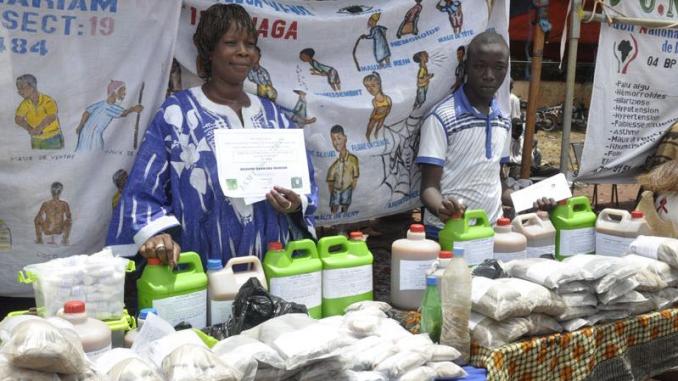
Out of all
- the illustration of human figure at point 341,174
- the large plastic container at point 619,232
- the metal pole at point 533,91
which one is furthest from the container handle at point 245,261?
the metal pole at point 533,91

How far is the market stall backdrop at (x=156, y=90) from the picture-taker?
8.79ft

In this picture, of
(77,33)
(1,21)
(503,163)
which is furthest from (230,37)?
(503,163)

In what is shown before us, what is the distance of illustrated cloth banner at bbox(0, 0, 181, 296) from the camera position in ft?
8.66

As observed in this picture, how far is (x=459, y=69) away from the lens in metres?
3.77

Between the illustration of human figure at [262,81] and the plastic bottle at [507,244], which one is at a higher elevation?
the illustration of human figure at [262,81]

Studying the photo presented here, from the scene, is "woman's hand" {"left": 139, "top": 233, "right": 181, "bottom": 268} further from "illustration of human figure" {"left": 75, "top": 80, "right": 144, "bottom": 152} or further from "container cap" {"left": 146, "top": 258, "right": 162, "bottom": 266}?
"illustration of human figure" {"left": 75, "top": 80, "right": 144, "bottom": 152}

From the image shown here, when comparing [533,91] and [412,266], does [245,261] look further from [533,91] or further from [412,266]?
[533,91]

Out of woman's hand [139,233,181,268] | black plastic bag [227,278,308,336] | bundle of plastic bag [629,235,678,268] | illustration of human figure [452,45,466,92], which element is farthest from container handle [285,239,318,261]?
illustration of human figure [452,45,466,92]

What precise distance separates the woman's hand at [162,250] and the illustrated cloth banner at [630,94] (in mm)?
2936

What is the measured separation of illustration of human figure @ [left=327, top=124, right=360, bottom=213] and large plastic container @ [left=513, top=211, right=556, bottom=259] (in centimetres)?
90

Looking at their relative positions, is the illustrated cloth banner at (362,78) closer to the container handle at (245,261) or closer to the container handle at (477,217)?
the container handle at (477,217)

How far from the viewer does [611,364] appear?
262cm

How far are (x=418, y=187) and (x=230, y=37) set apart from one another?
149 centimetres

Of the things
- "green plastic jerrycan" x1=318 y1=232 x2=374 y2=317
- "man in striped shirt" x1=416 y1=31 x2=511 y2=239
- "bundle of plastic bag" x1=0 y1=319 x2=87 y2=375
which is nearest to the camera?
"bundle of plastic bag" x1=0 y1=319 x2=87 y2=375
